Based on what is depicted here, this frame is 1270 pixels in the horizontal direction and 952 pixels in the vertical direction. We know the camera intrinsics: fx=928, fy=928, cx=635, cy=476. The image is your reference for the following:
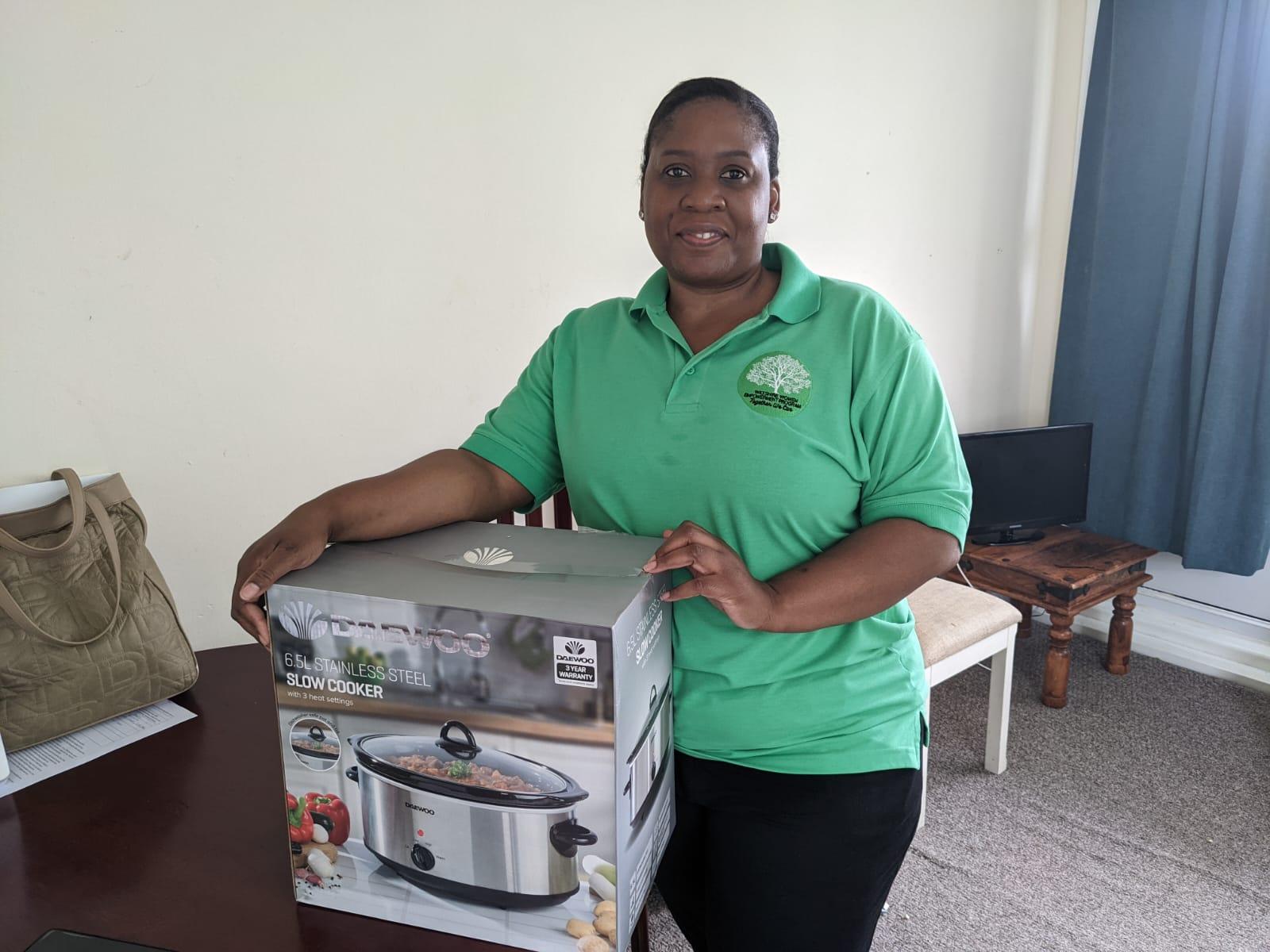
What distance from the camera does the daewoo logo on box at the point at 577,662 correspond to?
26.1 inches

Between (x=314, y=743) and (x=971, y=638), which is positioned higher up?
(x=314, y=743)

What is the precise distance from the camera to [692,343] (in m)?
1.05

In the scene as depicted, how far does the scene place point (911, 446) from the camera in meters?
0.94

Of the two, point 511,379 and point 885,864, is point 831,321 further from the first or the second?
point 511,379

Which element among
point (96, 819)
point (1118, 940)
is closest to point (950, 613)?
point (1118, 940)

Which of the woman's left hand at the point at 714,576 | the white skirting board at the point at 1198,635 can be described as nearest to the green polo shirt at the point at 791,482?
the woman's left hand at the point at 714,576

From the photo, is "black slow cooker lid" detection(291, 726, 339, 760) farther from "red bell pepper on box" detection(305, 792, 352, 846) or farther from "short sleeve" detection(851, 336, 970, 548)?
"short sleeve" detection(851, 336, 970, 548)

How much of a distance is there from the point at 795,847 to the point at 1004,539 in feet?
7.23

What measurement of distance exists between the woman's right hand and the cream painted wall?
2.61ft

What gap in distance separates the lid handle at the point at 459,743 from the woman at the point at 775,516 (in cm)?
25

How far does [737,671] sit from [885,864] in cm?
27

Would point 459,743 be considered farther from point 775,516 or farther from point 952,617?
point 952,617

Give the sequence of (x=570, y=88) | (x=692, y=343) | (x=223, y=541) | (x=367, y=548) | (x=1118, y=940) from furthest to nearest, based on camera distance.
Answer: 1. (x=570, y=88)
2. (x=1118, y=940)
3. (x=223, y=541)
4. (x=692, y=343)
5. (x=367, y=548)

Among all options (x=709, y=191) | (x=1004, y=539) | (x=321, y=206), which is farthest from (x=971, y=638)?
(x=321, y=206)
